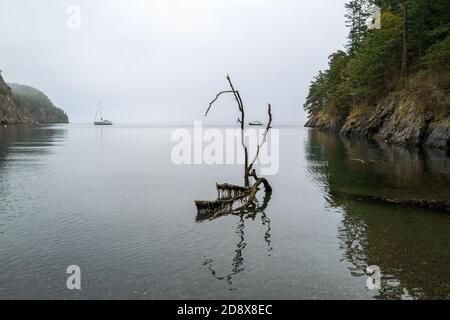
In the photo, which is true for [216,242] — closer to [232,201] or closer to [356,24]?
[232,201]

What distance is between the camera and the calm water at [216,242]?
12062 millimetres

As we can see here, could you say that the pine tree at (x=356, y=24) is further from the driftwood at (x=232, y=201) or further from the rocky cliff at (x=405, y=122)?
the driftwood at (x=232, y=201)

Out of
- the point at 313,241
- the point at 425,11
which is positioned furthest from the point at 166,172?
the point at 425,11

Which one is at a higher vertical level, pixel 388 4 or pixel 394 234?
pixel 388 4

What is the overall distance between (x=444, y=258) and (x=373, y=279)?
384cm

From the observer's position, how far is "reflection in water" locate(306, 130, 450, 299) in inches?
491

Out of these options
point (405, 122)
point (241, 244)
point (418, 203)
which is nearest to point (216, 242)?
point (241, 244)

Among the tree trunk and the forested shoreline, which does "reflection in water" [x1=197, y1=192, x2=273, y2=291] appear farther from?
the tree trunk

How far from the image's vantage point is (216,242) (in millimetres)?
16719

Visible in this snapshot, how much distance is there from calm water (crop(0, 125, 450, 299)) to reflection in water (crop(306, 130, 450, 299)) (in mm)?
58

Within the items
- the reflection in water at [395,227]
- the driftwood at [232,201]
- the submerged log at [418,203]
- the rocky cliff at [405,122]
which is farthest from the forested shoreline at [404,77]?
the driftwood at [232,201]

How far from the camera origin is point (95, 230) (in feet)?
59.9

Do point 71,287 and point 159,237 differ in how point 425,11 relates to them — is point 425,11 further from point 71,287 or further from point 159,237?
point 71,287

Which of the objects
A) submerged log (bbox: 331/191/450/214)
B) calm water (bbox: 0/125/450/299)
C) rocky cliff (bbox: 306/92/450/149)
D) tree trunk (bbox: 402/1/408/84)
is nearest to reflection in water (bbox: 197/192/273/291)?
calm water (bbox: 0/125/450/299)
